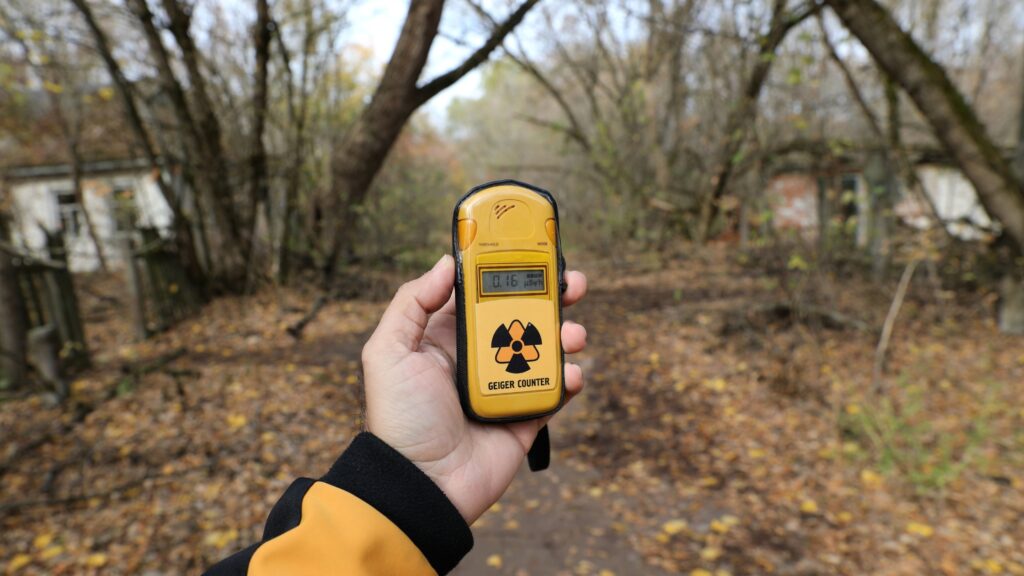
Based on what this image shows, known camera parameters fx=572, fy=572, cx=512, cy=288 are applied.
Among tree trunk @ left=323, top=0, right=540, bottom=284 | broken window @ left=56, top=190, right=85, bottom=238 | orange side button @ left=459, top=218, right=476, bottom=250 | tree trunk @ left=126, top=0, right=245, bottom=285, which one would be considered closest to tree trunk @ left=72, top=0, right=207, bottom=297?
tree trunk @ left=126, top=0, right=245, bottom=285

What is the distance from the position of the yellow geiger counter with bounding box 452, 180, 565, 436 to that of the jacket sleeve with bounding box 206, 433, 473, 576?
0.42 metres

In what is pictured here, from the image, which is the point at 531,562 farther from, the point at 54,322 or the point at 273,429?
the point at 54,322

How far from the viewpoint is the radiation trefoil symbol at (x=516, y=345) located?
194 centimetres

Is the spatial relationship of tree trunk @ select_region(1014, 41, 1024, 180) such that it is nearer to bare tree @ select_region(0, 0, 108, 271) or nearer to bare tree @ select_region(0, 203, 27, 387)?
bare tree @ select_region(0, 203, 27, 387)

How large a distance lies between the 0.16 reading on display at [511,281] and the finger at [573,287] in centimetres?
10

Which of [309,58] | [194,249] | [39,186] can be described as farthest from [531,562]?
[39,186]

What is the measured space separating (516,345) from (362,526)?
82cm

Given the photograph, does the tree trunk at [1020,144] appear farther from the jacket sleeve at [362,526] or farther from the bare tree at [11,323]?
the bare tree at [11,323]

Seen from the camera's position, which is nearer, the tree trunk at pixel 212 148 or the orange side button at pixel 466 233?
the orange side button at pixel 466 233

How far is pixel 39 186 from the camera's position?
64.2ft

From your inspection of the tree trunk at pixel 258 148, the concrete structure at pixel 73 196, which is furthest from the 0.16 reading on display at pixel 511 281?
the concrete structure at pixel 73 196

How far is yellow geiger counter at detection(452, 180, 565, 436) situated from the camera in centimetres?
190

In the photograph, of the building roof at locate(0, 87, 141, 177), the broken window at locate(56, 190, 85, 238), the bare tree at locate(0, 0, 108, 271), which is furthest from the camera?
the broken window at locate(56, 190, 85, 238)

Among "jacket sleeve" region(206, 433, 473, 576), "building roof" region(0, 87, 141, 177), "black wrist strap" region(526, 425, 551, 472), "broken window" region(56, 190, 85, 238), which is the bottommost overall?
"black wrist strap" region(526, 425, 551, 472)
